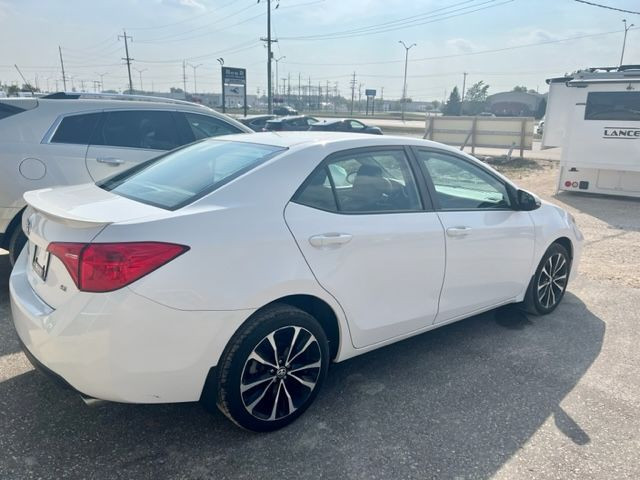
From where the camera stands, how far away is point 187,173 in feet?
10.1

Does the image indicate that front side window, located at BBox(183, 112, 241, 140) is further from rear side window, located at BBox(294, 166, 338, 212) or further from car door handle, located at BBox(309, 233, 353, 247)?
car door handle, located at BBox(309, 233, 353, 247)

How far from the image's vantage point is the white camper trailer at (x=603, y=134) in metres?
10.3

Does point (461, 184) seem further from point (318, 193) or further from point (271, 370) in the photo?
point (271, 370)

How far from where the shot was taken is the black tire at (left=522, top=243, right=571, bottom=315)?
437 cm

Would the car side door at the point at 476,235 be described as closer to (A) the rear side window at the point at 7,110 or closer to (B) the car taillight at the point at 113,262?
(B) the car taillight at the point at 113,262

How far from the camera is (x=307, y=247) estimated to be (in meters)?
2.72

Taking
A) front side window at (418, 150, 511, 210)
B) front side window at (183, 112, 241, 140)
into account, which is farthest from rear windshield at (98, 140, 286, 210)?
front side window at (183, 112, 241, 140)

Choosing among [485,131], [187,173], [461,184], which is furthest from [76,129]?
[485,131]

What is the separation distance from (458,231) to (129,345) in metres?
2.23

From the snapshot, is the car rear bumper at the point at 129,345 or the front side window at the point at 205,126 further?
the front side window at the point at 205,126

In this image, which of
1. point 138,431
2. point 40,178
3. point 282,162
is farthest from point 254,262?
point 40,178

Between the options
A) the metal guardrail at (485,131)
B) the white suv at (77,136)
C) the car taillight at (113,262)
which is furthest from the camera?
the metal guardrail at (485,131)

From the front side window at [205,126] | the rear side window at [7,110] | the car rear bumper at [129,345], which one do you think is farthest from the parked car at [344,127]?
the car rear bumper at [129,345]

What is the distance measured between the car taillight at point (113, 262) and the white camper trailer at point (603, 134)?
10759 millimetres
